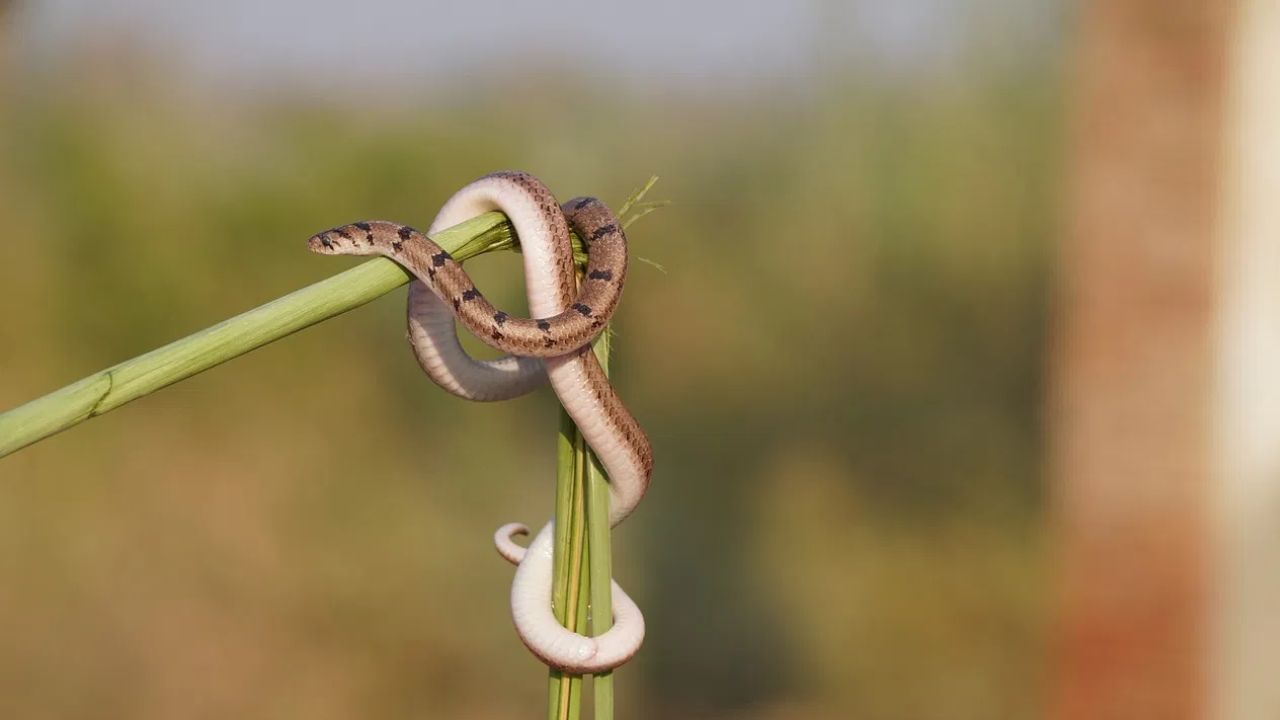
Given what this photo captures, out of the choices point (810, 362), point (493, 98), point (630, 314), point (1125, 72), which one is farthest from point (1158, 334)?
point (493, 98)

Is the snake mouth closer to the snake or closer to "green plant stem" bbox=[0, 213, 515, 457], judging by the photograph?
the snake

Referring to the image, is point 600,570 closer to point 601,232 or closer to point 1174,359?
point 601,232

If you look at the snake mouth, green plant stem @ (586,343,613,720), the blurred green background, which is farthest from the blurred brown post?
green plant stem @ (586,343,613,720)

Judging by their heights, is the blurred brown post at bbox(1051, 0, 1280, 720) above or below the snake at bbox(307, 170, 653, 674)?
above

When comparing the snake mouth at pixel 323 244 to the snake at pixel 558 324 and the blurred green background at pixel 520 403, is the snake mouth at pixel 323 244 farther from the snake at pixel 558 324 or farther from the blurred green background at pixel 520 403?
the blurred green background at pixel 520 403

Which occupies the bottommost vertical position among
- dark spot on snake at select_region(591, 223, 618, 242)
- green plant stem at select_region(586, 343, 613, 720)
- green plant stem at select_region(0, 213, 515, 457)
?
green plant stem at select_region(586, 343, 613, 720)

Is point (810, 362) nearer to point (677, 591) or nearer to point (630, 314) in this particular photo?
point (630, 314)

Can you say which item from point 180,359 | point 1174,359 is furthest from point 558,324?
point 1174,359
